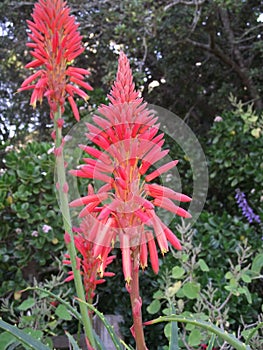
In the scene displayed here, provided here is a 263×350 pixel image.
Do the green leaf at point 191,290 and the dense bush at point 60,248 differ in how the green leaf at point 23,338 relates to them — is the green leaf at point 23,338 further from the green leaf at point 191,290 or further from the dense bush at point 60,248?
the dense bush at point 60,248

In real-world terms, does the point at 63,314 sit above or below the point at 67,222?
below

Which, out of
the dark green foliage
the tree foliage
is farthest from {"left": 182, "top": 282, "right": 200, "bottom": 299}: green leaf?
the tree foliage

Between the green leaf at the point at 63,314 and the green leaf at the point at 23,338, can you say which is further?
the green leaf at the point at 63,314

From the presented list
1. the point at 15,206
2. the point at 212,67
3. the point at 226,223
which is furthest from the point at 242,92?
the point at 15,206

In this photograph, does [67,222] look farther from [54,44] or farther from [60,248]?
[60,248]

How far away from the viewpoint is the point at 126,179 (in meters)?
0.83

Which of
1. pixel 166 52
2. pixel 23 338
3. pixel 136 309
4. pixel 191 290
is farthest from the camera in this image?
pixel 166 52

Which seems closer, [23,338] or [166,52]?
[23,338]

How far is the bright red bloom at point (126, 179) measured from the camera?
81cm

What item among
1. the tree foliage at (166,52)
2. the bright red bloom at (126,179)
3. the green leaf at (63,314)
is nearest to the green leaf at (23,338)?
the bright red bloom at (126,179)

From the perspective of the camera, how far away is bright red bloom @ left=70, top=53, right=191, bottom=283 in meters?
0.81

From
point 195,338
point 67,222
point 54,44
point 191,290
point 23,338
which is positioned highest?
point 54,44

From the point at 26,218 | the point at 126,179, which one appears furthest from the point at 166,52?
the point at 126,179

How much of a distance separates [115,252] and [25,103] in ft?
11.0
